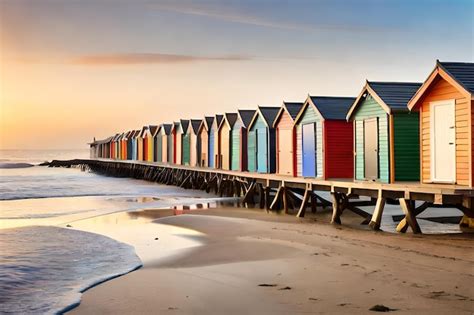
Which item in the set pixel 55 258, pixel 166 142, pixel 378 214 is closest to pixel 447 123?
pixel 378 214

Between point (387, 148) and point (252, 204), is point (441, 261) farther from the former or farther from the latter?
point (252, 204)

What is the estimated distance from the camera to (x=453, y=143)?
13375 mm

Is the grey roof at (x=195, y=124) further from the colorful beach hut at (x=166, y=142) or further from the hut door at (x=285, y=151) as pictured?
the hut door at (x=285, y=151)

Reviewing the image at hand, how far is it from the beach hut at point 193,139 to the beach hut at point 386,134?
22.3m

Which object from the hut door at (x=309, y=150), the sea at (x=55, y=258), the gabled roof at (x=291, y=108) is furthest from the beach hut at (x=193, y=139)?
the hut door at (x=309, y=150)

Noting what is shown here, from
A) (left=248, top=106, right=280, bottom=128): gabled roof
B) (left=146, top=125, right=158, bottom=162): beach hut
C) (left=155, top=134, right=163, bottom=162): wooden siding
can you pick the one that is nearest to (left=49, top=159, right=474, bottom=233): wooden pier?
(left=248, top=106, right=280, bottom=128): gabled roof

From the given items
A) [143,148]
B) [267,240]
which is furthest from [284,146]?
[143,148]

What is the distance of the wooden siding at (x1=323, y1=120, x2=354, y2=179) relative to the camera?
65.3ft

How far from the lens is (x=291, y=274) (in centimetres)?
977

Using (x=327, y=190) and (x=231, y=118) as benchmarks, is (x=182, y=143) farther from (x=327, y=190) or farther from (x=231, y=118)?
(x=327, y=190)

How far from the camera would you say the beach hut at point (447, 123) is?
12.9m

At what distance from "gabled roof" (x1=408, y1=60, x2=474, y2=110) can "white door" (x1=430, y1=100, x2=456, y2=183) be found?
0.55m

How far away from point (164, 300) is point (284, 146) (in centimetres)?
1597

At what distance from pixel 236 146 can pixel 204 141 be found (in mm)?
6926
